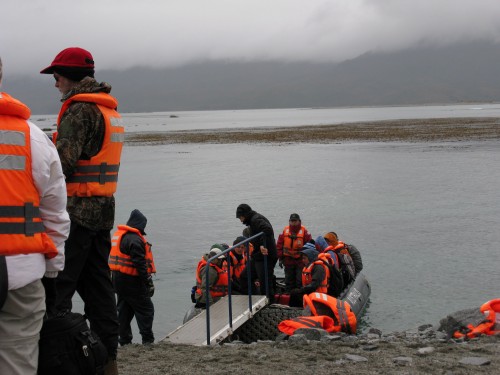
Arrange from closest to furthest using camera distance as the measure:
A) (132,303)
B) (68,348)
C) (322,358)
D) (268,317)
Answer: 1. (68,348)
2. (322,358)
3. (132,303)
4. (268,317)

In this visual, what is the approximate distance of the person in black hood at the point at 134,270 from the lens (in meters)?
6.21

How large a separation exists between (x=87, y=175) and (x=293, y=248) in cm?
646

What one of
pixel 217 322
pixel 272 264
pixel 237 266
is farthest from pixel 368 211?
pixel 217 322

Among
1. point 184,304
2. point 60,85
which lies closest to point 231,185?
point 184,304

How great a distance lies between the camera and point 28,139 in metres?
2.23

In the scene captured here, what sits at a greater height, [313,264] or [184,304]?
[313,264]

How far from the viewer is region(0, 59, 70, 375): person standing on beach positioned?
2137mm

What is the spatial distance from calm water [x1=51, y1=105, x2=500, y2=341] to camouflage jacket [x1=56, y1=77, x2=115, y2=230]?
5.86 meters

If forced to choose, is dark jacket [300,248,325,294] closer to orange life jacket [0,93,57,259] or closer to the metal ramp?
the metal ramp

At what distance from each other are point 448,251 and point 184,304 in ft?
19.2

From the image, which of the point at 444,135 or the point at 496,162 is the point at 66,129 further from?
the point at 444,135

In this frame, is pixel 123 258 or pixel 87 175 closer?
pixel 87 175

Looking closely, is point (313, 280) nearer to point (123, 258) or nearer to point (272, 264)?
point (272, 264)

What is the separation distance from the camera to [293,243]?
939cm
